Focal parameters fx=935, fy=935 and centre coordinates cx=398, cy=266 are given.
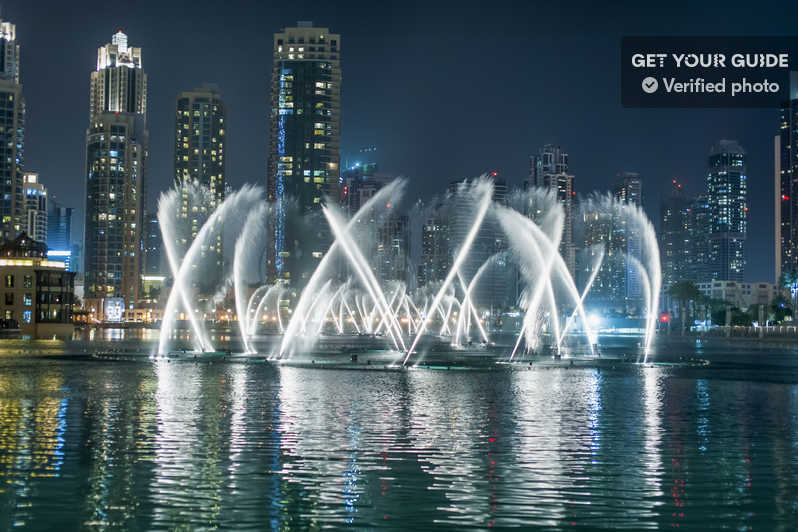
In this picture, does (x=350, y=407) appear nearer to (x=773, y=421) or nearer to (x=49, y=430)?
(x=49, y=430)

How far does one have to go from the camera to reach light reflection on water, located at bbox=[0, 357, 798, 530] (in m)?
17.2

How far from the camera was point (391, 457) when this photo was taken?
23500 mm

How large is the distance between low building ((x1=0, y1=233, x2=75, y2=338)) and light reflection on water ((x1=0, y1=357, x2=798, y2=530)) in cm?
10703

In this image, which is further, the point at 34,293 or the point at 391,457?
the point at 34,293

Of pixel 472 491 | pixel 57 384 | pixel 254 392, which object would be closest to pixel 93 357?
pixel 57 384

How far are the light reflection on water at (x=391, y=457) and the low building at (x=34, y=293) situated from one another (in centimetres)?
10703

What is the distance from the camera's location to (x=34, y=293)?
148000 millimetres

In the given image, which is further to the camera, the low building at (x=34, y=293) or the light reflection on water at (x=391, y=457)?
the low building at (x=34, y=293)

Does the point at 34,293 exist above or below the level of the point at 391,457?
above

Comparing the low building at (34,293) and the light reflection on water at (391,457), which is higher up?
the low building at (34,293)

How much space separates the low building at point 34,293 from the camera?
145500 millimetres

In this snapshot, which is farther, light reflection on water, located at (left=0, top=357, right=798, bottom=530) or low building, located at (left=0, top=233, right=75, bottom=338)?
low building, located at (left=0, top=233, right=75, bottom=338)

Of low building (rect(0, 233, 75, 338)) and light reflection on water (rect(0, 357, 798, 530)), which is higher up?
low building (rect(0, 233, 75, 338))

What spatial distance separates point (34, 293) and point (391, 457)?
137141 mm
